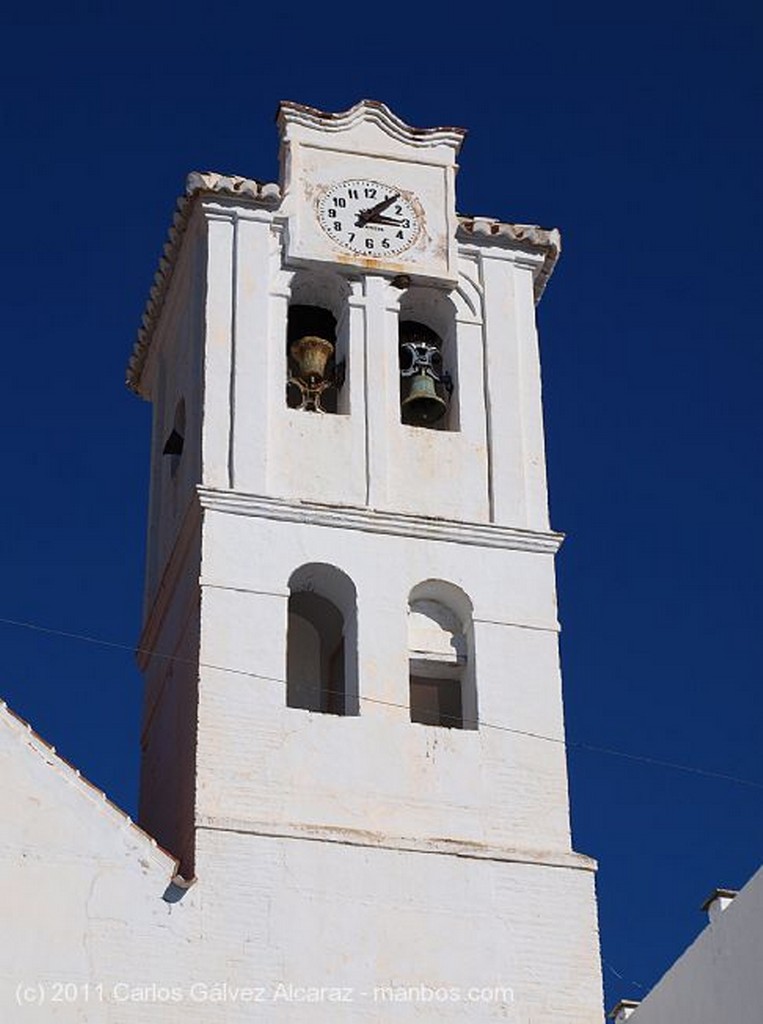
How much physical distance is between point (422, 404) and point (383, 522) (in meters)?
2.18

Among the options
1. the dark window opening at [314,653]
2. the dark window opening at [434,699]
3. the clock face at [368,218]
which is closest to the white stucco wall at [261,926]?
the dark window opening at [434,699]

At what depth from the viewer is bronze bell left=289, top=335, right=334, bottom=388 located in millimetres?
29000

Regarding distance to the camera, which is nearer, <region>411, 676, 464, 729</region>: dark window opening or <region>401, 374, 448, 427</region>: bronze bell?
<region>411, 676, 464, 729</region>: dark window opening

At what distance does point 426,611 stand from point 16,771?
5.21m

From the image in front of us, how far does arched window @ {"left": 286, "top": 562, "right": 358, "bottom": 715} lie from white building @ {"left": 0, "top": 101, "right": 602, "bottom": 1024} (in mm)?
37

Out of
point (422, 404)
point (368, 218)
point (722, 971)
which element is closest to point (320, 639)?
point (422, 404)

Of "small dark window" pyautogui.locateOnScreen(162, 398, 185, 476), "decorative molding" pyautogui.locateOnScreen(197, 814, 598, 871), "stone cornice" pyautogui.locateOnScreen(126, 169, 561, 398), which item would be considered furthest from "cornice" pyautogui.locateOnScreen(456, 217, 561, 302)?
"decorative molding" pyautogui.locateOnScreen(197, 814, 598, 871)

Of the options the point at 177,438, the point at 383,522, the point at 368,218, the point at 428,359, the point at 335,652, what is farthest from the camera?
the point at 177,438

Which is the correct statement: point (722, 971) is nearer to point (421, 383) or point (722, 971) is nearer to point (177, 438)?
point (421, 383)

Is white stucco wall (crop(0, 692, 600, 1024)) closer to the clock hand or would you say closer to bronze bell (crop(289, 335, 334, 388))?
bronze bell (crop(289, 335, 334, 388))

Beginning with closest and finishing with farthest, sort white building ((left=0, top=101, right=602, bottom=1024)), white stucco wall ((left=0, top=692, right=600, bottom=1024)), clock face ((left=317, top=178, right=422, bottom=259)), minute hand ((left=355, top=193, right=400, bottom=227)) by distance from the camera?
1. white stucco wall ((left=0, top=692, right=600, bottom=1024))
2. white building ((left=0, top=101, right=602, bottom=1024))
3. clock face ((left=317, top=178, right=422, bottom=259))
4. minute hand ((left=355, top=193, right=400, bottom=227))

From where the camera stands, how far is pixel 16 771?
80.6 ft

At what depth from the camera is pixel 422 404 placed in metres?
29.1

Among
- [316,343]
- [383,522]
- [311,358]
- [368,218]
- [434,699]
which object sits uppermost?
[368,218]
